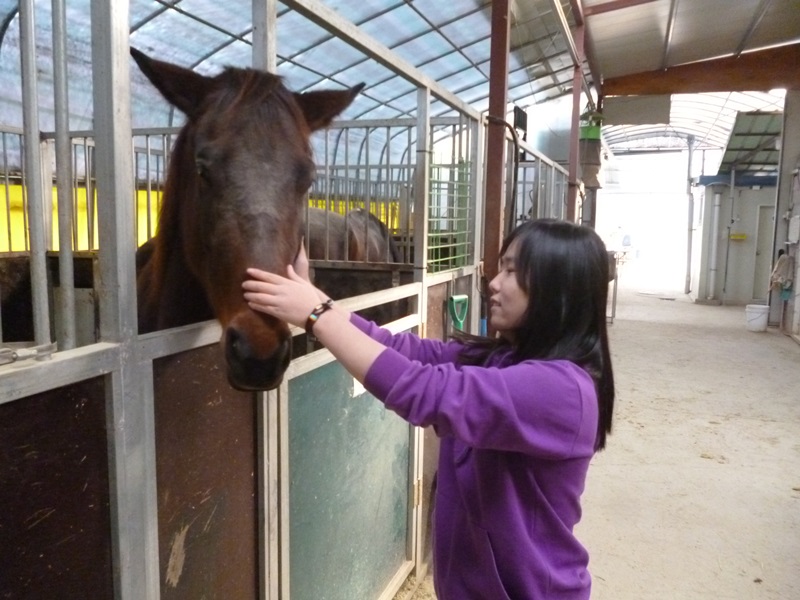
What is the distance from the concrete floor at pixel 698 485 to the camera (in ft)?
9.18

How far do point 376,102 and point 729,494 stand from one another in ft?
27.0

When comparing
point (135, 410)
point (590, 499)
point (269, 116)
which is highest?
point (269, 116)

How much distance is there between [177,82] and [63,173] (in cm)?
36

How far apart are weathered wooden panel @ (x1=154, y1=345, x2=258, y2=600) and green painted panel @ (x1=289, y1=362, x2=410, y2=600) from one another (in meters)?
0.23

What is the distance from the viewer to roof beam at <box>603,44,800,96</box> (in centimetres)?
975

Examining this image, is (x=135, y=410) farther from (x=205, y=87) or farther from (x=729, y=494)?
(x=729, y=494)

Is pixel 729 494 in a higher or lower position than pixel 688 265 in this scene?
lower

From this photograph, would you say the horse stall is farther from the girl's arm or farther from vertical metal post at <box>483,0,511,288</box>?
vertical metal post at <box>483,0,511,288</box>

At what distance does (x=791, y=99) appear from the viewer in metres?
9.23

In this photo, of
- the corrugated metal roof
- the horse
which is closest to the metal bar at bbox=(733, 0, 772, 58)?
the corrugated metal roof

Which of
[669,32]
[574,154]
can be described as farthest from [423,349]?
[669,32]

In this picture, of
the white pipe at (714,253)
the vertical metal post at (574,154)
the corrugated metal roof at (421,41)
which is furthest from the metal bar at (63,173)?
the white pipe at (714,253)

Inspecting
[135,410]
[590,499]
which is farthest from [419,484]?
[135,410]

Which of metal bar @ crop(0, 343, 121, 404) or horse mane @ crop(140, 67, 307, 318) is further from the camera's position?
horse mane @ crop(140, 67, 307, 318)
